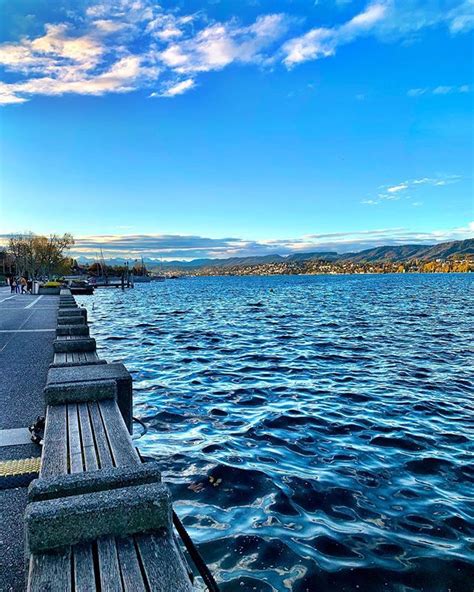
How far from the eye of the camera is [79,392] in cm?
543

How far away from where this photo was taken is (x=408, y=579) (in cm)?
481

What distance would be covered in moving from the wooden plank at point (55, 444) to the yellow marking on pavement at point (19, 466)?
547mm

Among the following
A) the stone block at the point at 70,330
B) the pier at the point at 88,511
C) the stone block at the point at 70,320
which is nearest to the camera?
the pier at the point at 88,511

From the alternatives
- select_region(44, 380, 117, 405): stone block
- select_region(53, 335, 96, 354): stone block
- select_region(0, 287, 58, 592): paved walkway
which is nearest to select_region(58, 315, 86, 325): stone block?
select_region(0, 287, 58, 592): paved walkway

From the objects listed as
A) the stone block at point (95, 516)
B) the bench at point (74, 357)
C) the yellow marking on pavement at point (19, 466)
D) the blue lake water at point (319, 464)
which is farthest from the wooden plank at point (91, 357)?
the stone block at point (95, 516)

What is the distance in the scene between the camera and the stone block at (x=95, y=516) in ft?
8.94

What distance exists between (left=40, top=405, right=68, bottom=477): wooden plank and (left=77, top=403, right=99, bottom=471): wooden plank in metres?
0.16

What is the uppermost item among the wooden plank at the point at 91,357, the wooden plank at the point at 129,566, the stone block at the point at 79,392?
the stone block at the point at 79,392

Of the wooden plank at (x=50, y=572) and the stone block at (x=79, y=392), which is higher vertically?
the stone block at (x=79, y=392)

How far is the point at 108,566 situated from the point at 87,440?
183 cm

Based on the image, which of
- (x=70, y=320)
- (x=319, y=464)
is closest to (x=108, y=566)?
(x=319, y=464)

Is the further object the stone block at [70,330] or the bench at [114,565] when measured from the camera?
the stone block at [70,330]

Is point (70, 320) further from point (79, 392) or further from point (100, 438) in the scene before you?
point (100, 438)

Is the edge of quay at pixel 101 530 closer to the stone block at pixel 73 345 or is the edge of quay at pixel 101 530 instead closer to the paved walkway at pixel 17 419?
the paved walkway at pixel 17 419
